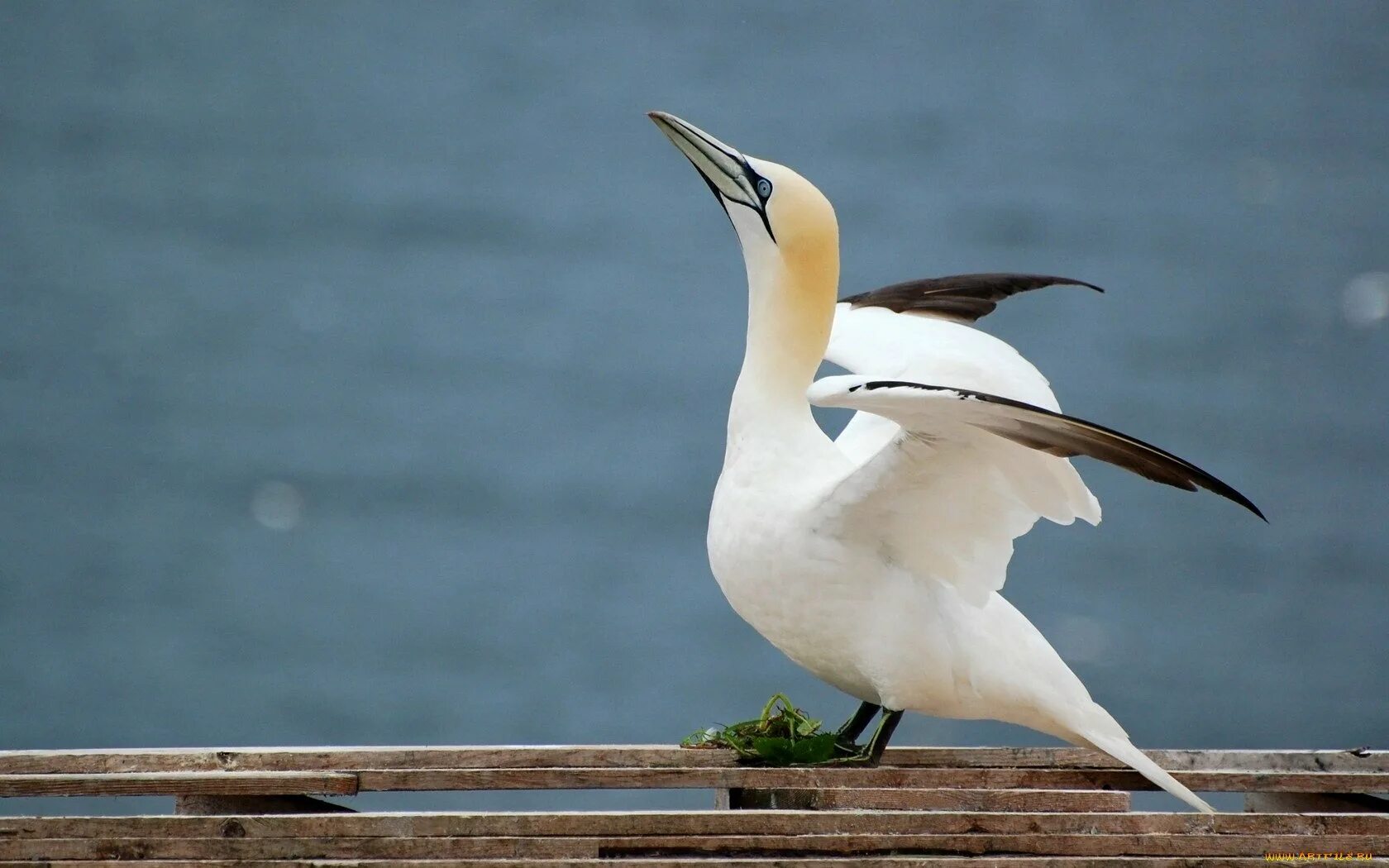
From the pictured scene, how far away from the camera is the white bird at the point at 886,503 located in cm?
277

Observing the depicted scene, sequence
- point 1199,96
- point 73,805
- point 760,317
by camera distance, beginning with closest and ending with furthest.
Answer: point 760,317 → point 73,805 → point 1199,96

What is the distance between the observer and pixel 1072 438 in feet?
8.64

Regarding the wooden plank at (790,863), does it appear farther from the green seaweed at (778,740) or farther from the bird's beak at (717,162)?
the bird's beak at (717,162)

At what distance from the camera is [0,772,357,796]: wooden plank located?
94.3 inches

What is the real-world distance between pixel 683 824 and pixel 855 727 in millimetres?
1050

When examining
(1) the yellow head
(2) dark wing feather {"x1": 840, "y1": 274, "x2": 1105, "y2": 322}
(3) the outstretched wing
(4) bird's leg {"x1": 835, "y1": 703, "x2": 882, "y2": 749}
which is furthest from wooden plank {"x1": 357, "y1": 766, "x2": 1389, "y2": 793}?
(2) dark wing feather {"x1": 840, "y1": 274, "x2": 1105, "y2": 322}

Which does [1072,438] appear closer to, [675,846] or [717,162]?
[675,846]

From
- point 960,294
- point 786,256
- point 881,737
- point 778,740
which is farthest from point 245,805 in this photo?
point 960,294

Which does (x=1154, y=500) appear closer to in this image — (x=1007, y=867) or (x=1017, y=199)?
(x=1017, y=199)

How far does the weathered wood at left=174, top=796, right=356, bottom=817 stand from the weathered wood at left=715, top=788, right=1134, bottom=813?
719 millimetres

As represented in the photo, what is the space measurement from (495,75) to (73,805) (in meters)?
3.75

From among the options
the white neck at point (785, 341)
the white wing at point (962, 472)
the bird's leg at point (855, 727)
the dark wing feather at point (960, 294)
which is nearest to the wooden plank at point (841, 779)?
the bird's leg at point (855, 727)

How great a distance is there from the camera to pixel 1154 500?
7.79 m

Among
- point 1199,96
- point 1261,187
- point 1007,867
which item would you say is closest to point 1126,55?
point 1199,96
